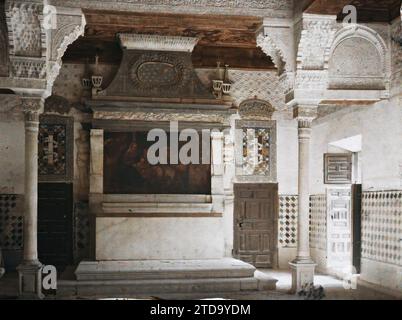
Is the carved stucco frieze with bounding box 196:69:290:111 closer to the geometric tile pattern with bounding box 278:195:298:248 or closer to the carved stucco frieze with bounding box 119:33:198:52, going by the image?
the carved stucco frieze with bounding box 119:33:198:52

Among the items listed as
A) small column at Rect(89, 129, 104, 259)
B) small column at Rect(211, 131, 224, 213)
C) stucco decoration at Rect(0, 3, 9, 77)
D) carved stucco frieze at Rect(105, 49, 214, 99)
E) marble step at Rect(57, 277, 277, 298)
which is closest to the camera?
stucco decoration at Rect(0, 3, 9, 77)

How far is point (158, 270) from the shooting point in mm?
8602

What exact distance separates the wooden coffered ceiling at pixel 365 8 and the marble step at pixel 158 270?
4.15 m

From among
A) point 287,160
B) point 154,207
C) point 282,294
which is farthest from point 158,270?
point 287,160

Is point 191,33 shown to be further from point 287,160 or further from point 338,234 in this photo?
point 338,234

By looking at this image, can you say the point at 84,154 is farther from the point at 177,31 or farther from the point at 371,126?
the point at 371,126

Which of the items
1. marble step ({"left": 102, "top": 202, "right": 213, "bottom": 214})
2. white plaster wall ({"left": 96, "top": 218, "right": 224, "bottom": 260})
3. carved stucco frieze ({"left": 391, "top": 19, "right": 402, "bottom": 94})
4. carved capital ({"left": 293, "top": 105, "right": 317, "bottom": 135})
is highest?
carved stucco frieze ({"left": 391, "top": 19, "right": 402, "bottom": 94})

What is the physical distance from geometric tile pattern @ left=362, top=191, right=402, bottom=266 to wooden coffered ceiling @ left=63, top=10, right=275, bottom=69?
3234 mm

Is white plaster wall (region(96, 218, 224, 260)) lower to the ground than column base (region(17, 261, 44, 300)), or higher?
higher

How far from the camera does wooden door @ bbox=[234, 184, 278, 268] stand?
428 inches

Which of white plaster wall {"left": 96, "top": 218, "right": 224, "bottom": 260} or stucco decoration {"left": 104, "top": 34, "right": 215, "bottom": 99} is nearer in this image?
white plaster wall {"left": 96, "top": 218, "right": 224, "bottom": 260}

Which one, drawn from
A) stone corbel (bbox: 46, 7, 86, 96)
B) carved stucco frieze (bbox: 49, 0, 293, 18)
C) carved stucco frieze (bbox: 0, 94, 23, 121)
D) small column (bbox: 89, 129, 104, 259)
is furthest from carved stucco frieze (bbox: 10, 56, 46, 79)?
carved stucco frieze (bbox: 0, 94, 23, 121)

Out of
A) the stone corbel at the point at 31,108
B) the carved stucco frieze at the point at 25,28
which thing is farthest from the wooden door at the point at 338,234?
the carved stucco frieze at the point at 25,28
